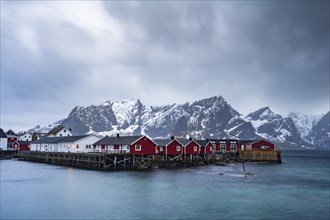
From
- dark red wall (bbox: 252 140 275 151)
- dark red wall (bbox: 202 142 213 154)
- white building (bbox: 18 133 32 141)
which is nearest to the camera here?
dark red wall (bbox: 202 142 213 154)

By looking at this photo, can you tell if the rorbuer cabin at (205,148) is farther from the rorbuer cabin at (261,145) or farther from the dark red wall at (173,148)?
the rorbuer cabin at (261,145)

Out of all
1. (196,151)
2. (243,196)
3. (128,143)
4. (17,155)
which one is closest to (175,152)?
(196,151)

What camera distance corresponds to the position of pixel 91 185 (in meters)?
54.6

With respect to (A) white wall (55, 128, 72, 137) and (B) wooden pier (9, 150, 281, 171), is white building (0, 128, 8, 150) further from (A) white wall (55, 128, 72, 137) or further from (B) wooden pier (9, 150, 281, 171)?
(B) wooden pier (9, 150, 281, 171)

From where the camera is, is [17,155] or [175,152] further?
[17,155]

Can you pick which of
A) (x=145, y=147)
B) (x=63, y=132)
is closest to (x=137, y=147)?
(x=145, y=147)

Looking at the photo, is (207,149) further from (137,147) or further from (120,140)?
(120,140)

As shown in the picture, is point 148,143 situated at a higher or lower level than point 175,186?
higher

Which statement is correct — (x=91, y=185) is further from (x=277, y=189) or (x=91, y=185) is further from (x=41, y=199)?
(x=277, y=189)

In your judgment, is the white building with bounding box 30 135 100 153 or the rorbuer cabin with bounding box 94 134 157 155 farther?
the white building with bounding box 30 135 100 153

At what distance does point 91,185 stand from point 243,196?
79.6 feet

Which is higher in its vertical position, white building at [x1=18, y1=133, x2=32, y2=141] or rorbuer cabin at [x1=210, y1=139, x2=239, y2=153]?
white building at [x1=18, y1=133, x2=32, y2=141]

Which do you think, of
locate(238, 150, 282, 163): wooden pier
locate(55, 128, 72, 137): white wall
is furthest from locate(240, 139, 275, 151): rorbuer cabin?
locate(55, 128, 72, 137): white wall

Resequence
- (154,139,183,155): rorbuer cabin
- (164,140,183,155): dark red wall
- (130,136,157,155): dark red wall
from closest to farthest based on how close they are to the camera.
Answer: (130,136,157,155): dark red wall, (154,139,183,155): rorbuer cabin, (164,140,183,155): dark red wall
